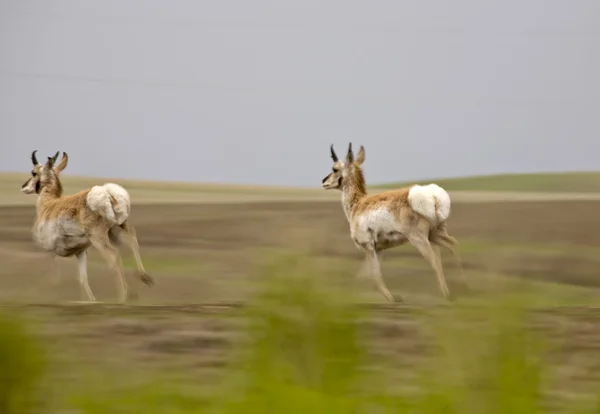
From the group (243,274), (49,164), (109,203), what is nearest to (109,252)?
(109,203)

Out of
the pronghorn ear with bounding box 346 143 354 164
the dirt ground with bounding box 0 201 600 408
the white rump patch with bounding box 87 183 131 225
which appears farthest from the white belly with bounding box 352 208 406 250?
the white rump patch with bounding box 87 183 131 225

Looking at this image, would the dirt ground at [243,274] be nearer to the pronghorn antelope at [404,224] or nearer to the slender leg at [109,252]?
the pronghorn antelope at [404,224]

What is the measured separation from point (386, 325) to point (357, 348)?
20.4ft

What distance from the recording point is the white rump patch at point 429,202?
722 inches

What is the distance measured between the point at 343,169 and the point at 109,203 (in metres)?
3.30

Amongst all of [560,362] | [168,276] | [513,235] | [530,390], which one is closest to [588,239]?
[513,235]

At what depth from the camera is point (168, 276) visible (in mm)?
25875

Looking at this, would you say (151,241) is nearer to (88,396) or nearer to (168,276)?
(168,276)

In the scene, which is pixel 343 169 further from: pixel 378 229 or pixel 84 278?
pixel 84 278

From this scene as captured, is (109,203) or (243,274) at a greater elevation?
(109,203)

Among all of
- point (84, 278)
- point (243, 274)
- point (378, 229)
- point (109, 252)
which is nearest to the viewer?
point (378, 229)

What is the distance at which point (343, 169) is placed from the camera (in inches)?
784

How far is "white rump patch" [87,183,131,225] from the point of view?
1897 cm

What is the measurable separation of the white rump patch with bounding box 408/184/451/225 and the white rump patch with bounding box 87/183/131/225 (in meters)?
3.86
